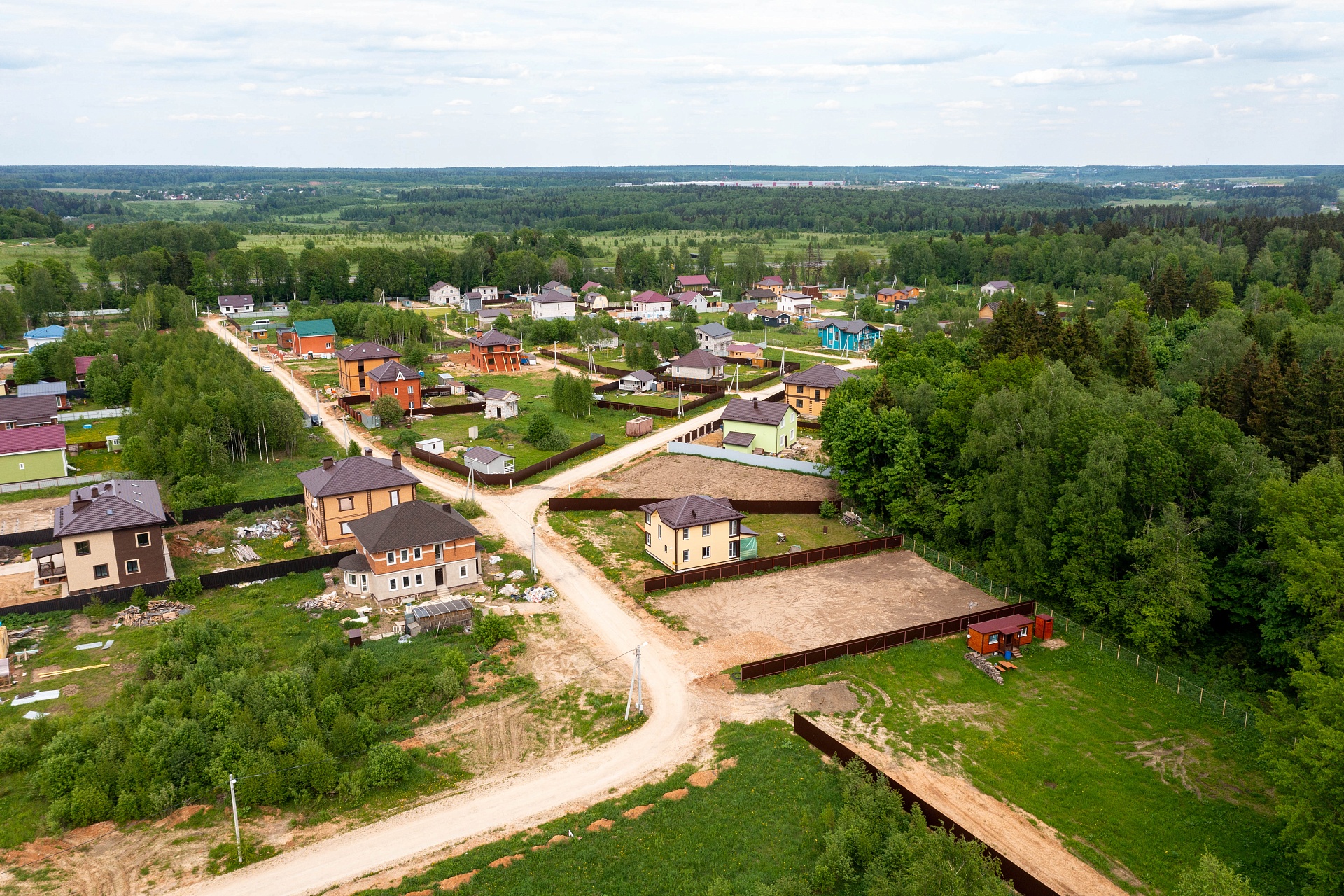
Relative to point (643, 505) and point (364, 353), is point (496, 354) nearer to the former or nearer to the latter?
point (364, 353)

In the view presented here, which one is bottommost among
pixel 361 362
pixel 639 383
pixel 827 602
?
pixel 827 602

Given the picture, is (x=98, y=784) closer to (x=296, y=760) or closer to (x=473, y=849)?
(x=296, y=760)

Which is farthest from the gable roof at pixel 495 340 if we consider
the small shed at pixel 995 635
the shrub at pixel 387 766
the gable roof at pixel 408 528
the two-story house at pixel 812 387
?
the shrub at pixel 387 766

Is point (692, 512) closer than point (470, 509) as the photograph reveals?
Yes

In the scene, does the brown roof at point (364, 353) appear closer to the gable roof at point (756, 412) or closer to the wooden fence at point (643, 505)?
the gable roof at point (756, 412)

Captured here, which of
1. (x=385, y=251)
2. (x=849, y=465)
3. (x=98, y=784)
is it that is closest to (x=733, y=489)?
(x=849, y=465)

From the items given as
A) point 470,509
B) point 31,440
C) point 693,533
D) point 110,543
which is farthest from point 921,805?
point 31,440

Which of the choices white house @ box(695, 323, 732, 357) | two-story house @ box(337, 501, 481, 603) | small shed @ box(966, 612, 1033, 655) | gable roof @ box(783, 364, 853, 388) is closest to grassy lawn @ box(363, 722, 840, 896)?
small shed @ box(966, 612, 1033, 655)
